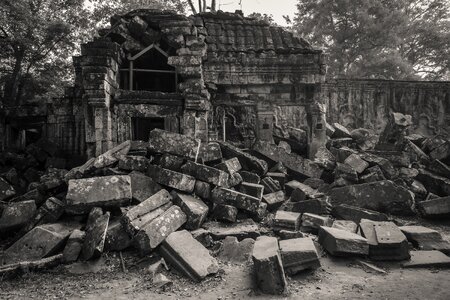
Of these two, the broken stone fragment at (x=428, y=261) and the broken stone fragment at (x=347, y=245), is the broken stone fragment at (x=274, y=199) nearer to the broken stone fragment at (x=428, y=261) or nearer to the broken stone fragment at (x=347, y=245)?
the broken stone fragment at (x=347, y=245)

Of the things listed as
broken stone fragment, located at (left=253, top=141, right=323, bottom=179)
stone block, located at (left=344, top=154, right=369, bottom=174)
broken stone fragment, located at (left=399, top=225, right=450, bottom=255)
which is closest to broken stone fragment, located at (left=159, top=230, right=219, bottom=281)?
broken stone fragment, located at (left=399, top=225, right=450, bottom=255)

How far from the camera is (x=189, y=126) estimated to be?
7.75 metres

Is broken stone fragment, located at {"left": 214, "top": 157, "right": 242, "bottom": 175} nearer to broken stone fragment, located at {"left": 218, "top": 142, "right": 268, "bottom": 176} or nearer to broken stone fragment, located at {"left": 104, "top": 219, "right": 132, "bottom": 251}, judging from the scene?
broken stone fragment, located at {"left": 218, "top": 142, "right": 268, "bottom": 176}

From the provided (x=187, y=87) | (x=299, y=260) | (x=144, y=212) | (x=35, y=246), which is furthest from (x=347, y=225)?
(x=187, y=87)

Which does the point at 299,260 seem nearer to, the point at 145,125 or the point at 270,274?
the point at 270,274

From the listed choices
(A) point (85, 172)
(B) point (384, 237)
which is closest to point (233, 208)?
(B) point (384, 237)

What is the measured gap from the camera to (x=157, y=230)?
405 cm

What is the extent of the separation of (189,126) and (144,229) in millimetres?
4135

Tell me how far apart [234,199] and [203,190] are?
1.77ft

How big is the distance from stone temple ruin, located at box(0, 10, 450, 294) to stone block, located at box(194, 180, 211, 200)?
0.05 meters

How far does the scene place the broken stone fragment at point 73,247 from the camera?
13.0ft

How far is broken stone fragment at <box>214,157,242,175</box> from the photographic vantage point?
18.0 ft

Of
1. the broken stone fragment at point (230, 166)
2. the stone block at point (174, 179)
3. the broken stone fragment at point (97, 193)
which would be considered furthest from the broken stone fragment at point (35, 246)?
the broken stone fragment at point (230, 166)

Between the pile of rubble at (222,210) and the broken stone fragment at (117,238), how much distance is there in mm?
13
